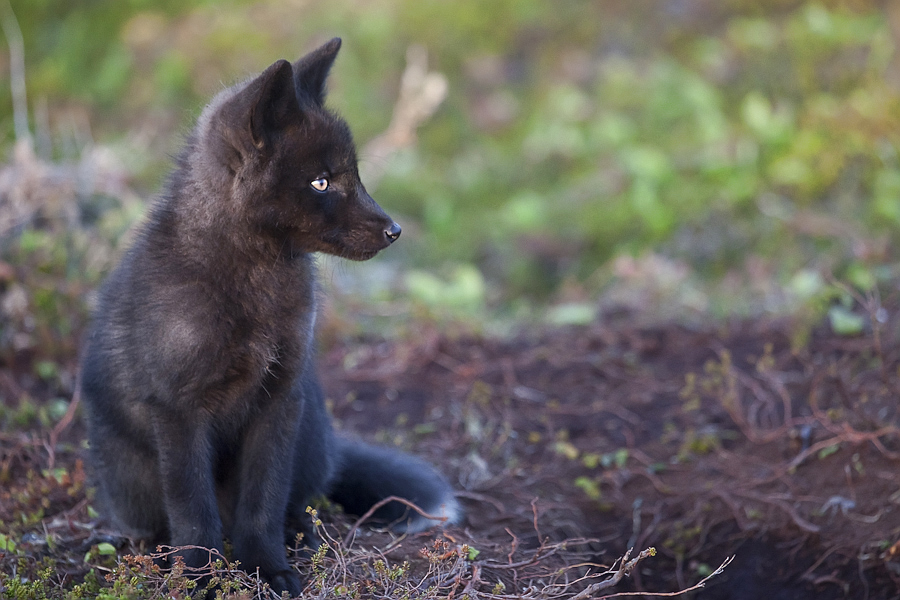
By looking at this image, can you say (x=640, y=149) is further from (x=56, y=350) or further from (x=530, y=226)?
(x=56, y=350)

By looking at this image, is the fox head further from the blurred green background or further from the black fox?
the blurred green background

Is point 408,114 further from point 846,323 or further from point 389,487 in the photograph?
point 389,487

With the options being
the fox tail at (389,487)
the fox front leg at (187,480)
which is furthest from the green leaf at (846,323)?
the fox front leg at (187,480)

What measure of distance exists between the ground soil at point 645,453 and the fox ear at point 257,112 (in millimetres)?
1415

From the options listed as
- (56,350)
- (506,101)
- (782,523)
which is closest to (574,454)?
(782,523)

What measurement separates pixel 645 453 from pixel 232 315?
231 cm

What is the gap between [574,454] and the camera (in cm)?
422

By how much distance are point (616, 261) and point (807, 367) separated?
2.14 meters

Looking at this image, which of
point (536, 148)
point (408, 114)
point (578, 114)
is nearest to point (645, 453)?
point (408, 114)

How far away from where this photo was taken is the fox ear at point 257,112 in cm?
260

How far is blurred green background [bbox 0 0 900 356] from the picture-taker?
560 cm

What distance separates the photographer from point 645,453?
166 inches

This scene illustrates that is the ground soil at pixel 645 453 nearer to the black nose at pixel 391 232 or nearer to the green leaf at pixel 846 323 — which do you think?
the green leaf at pixel 846 323

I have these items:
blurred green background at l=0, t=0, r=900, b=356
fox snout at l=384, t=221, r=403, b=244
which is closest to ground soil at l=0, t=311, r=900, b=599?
blurred green background at l=0, t=0, r=900, b=356
